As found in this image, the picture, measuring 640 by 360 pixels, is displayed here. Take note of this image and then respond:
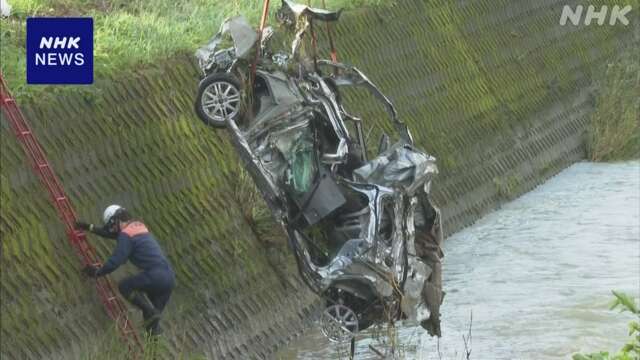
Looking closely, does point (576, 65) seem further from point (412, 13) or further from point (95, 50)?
point (95, 50)

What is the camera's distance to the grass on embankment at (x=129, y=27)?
13.8m

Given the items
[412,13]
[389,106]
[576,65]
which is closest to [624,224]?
[412,13]

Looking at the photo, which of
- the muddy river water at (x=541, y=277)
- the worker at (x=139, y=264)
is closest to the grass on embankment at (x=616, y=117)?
the muddy river water at (x=541, y=277)

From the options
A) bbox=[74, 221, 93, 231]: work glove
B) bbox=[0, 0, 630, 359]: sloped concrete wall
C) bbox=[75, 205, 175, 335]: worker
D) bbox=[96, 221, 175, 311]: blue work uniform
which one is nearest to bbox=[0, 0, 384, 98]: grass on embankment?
bbox=[0, 0, 630, 359]: sloped concrete wall

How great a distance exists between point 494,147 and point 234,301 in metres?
8.52

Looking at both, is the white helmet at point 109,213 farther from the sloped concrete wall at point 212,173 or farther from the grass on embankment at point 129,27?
the grass on embankment at point 129,27

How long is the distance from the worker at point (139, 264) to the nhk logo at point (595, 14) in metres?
14.6

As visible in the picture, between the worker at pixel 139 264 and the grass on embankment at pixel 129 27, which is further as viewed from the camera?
the grass on embankment at pixel 129 27

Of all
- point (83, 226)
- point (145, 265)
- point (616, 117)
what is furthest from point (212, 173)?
point (616, 117)

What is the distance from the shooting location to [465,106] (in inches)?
865

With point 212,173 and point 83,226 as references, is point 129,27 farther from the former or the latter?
point 83,226

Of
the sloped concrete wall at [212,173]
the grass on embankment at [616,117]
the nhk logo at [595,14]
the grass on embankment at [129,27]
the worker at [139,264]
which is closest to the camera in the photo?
the sloped concrete wall at [212,173]

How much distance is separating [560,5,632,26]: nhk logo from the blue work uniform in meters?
14.5

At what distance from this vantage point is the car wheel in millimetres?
13328
